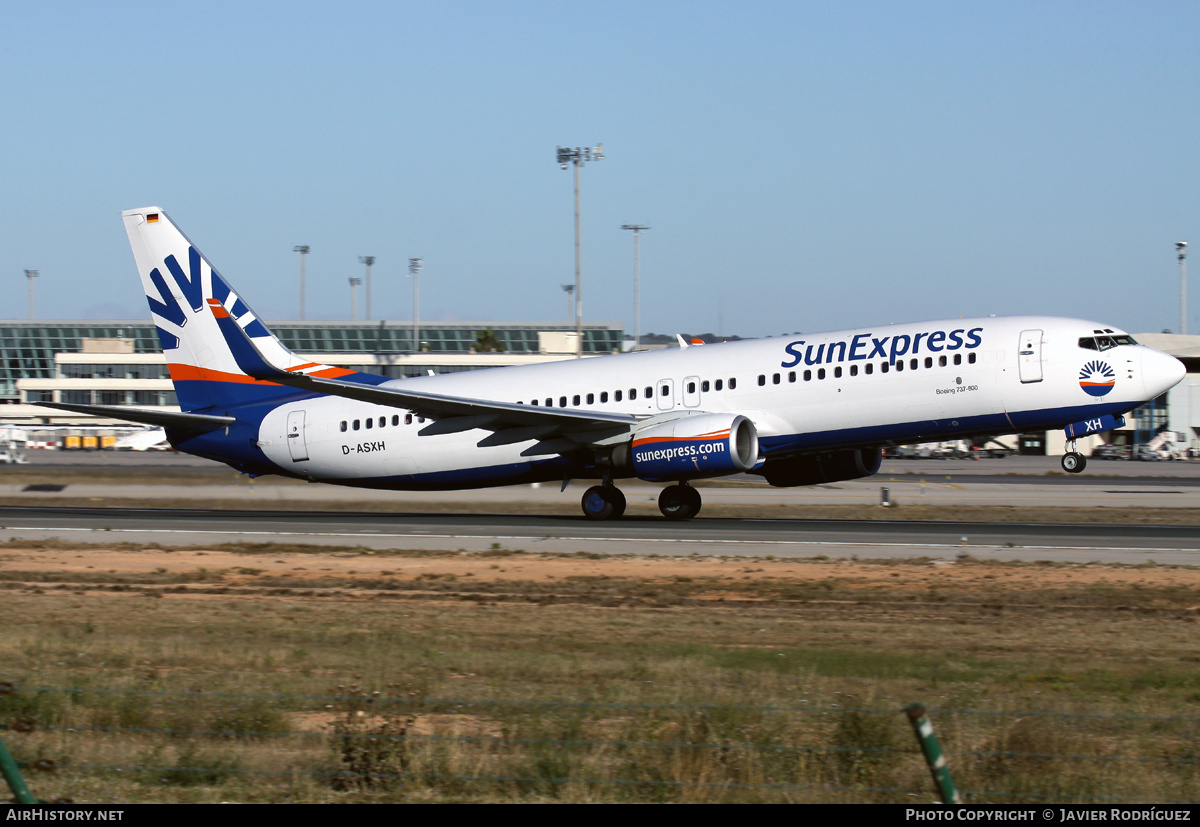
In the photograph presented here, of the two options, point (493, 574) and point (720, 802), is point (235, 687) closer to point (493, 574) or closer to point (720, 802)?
point (720, 802)

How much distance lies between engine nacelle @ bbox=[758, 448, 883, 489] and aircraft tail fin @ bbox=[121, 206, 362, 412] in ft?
50.2

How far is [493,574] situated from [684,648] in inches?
299

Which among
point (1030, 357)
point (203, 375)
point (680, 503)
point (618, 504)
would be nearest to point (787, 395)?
point (680, 503)

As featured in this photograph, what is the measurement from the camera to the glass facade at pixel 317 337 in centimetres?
14412

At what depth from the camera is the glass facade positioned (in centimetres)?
14412

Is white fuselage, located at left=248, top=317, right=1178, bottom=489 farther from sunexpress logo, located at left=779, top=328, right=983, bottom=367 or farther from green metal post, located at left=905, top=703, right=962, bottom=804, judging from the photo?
green metal post, located at left=905, top=703, right=962, bottom=804

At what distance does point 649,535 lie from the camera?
28.3 m

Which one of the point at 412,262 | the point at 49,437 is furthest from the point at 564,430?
the point at 412,262

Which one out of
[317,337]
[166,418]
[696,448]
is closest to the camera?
[696,448]

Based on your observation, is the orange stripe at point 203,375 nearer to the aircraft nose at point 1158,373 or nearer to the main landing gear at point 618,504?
the main landing gear at point 618,504

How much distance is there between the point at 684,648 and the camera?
14867 millimetres

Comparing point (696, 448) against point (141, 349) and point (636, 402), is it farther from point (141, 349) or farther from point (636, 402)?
point (141, 349)

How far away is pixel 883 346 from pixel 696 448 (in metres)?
5.38

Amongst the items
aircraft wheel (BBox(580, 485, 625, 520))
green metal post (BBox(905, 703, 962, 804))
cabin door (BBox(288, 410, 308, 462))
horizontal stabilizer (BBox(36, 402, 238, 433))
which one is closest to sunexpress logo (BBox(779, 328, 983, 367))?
aircraft wheel (BBox(580, 485, 625, 520))
